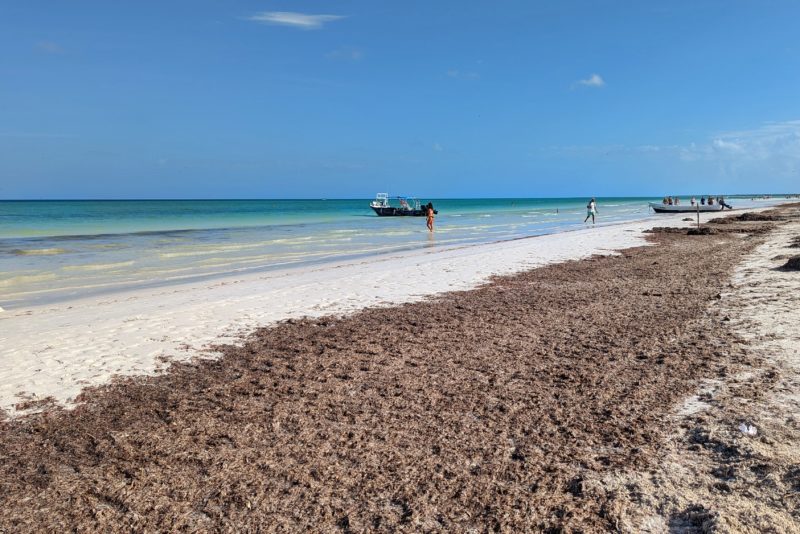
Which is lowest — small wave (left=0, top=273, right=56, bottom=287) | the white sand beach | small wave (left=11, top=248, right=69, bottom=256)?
small wave (left=0, top=273, right=56, bottom=287)

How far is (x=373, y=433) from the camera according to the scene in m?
4.48

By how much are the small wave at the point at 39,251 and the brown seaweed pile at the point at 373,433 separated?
21.9 m

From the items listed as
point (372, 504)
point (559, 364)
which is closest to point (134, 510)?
point (372, 504)

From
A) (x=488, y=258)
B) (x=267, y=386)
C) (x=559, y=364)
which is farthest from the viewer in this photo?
(x=488, y=258)

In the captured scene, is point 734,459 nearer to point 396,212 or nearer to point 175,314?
point 175,314

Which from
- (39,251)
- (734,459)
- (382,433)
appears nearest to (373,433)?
(382,433)

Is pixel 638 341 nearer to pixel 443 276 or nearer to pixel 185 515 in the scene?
pixel 185 515

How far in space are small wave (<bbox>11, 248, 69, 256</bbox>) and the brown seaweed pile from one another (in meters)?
21.9

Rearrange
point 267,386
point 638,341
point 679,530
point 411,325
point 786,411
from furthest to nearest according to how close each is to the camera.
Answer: point 411,325 < point 638,341 < point 267,386 < point 786,411 < point 679,530

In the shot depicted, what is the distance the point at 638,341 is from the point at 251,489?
→ 5.18m

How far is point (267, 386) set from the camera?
5738 mm

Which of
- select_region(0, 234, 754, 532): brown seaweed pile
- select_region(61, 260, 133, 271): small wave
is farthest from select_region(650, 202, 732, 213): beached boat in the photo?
select_region(0, 234, 754, 532): brown seaweed pile

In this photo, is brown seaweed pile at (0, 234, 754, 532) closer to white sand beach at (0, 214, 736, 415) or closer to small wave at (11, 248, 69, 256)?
white sand beach at (0, 214, 736, 415)

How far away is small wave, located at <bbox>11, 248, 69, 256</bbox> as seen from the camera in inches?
975
